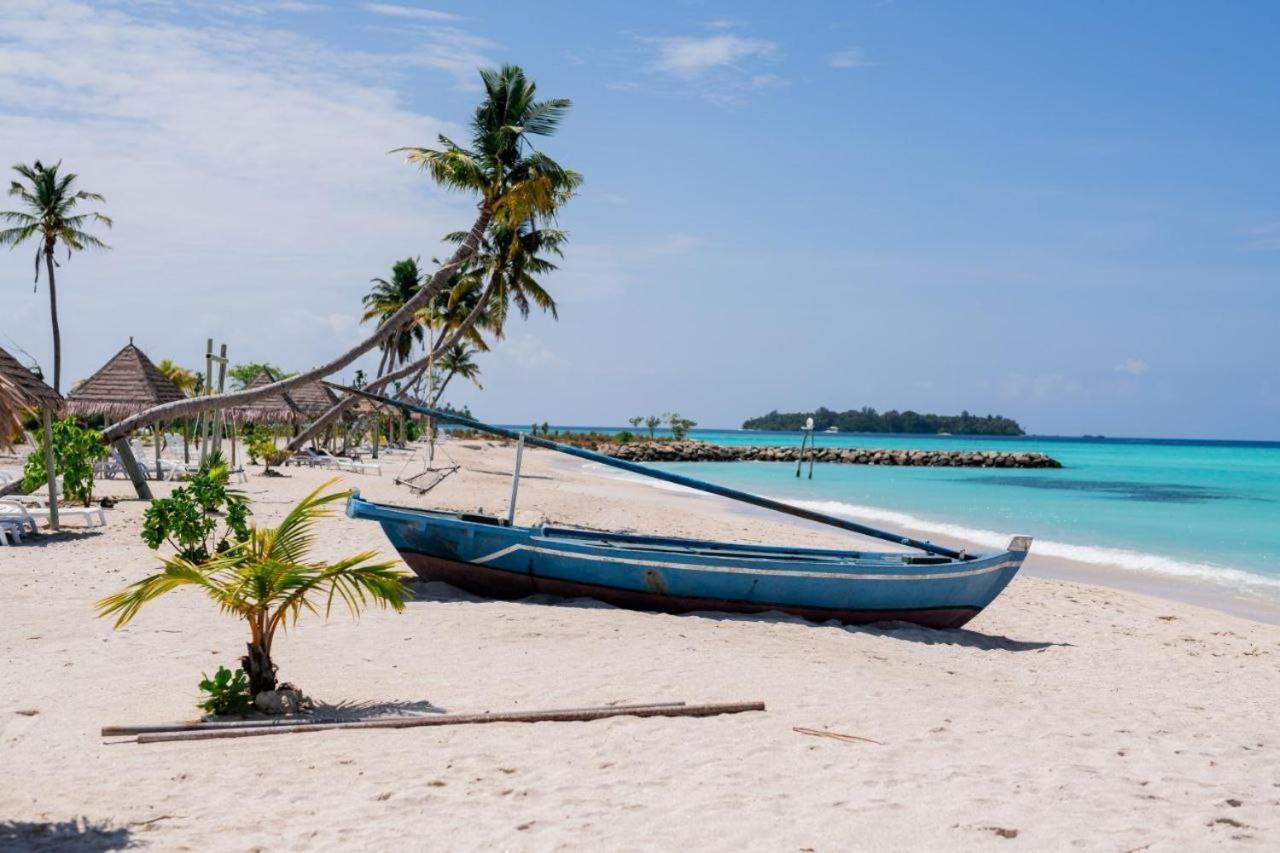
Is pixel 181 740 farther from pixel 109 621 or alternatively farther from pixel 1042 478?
pixel 1042 478

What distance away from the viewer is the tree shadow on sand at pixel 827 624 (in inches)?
368

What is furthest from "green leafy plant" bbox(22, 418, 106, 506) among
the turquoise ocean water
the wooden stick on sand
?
the turquoise ocean water

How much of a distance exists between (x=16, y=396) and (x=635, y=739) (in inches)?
229

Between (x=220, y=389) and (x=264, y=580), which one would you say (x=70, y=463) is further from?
(x=264, y=580)

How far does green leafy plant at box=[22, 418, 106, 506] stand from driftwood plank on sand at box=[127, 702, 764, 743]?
9811 millimetres

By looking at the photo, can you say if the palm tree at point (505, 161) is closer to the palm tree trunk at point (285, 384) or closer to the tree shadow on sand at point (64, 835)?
the palm tree trunk at point (285, 384)

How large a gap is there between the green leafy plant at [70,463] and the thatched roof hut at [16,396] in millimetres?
776

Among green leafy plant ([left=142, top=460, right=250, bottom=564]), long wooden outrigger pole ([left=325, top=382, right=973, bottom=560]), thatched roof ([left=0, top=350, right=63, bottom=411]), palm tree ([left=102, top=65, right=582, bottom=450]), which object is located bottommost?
green leafy plant ([left=142, top=460, right=250, bottom=564])

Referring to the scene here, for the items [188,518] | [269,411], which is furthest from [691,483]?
[269,411]

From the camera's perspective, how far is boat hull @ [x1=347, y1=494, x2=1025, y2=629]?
30.7 feet

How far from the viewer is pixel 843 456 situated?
73.9 meters

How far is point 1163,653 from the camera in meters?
9.61

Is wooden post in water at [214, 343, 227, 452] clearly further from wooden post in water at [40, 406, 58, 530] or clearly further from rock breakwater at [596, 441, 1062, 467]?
rock breakwater at [596, 441, 1062, 467]

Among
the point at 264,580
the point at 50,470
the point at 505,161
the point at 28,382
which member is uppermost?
the point at 505,161
